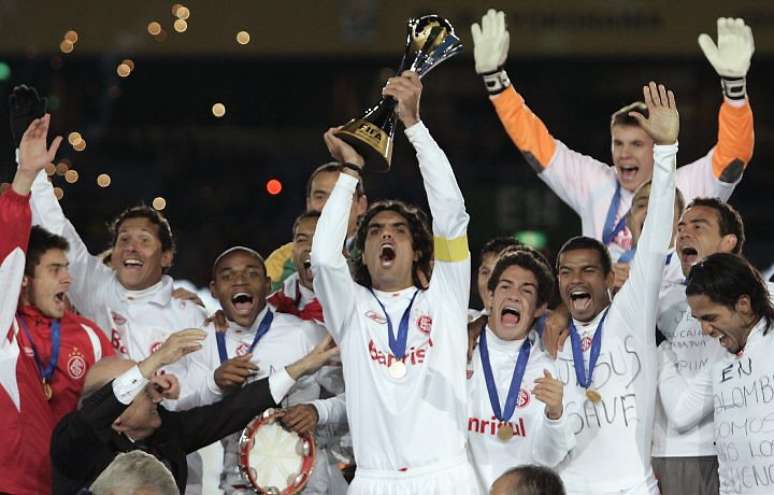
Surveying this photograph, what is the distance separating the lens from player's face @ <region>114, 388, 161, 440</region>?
19.3ft

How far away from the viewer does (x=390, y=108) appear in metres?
5.77

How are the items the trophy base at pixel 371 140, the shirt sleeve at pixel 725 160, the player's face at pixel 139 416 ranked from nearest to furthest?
the trophy base at pixel 371 140, the player's face at pixel 139 416, the shirt sleeve at pixel 725 160

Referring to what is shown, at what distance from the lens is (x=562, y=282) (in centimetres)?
618

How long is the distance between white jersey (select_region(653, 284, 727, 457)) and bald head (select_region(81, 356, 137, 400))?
1970mm

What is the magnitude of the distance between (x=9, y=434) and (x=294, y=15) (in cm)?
687

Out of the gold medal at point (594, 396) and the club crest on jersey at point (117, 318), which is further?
the club crest on jersey at point (117, 318)

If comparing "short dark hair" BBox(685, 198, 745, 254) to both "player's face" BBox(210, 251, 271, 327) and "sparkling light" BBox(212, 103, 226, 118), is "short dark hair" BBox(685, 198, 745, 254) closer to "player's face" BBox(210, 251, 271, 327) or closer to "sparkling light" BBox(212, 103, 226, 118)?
"player's face" BBox(210, 251, 271, 327)

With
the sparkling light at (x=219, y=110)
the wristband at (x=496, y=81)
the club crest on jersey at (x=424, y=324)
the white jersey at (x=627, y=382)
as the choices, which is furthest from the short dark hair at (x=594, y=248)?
the sparkling light at (x=219, y=110)

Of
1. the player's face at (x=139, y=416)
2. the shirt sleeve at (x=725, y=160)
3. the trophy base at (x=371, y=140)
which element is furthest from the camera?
the shirt sleeve at (x=725, y=160)

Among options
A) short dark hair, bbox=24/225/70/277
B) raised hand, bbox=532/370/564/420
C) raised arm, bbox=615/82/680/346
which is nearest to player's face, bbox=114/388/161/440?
short dark hair, bbox=24/225/70/277

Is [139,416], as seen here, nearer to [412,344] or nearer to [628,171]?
[412,344]

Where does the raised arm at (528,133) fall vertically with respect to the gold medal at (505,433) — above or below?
above

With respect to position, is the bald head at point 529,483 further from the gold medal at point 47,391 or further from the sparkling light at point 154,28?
the sparkling light at point 154,28

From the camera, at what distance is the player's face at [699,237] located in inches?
245
